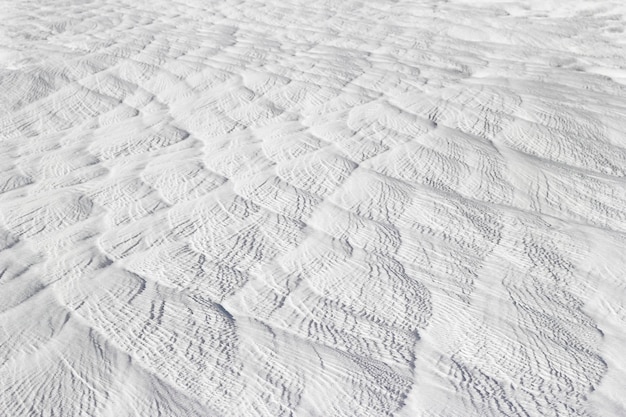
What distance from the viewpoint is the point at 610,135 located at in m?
2.57

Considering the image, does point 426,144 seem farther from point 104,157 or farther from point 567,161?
point 104,157

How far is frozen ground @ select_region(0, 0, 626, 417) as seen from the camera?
1.40 meters

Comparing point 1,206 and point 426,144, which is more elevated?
point 426,144

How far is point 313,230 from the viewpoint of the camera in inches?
76.4

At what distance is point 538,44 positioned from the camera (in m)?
3.74

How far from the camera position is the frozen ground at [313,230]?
1399 mm

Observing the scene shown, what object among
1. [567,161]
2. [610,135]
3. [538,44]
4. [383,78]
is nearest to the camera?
[567,161]

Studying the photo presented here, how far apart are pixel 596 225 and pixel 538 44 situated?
1.96 meters

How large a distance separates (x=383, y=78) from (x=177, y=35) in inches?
54.3

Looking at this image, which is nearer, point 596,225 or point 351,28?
point 596,225

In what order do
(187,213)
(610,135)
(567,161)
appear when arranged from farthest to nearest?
(610,135) < (567,161) < (187,213)

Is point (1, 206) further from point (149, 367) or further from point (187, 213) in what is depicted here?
point (149, 367)

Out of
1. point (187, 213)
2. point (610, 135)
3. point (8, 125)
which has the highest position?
point (610, 135)

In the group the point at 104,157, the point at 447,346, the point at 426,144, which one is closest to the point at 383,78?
the point at 426,144
